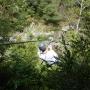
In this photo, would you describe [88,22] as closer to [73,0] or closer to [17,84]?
[17,84]

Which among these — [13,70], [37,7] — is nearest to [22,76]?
[13,70]

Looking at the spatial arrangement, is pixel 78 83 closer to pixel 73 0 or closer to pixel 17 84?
pixel 17 84

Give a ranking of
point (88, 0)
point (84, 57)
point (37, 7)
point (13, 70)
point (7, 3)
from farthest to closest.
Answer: point (37, 7)
point (88, 0)
point (7, 3)
point (13, 70)
point (84, 57)

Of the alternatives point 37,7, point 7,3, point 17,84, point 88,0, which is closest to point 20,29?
point 7,3

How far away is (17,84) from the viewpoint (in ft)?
9.55

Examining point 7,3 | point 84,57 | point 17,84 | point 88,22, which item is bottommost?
point 17,84

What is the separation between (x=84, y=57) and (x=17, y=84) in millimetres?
624

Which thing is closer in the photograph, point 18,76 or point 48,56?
Answer: point 18,76

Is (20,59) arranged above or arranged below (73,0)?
below

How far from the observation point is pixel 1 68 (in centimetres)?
314

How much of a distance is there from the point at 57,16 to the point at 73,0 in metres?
5.87

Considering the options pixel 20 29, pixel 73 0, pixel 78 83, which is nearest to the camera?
pixel 78 83

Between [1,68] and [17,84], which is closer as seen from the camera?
[17,84]

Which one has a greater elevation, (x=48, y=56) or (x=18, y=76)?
(x=18, y=76)
